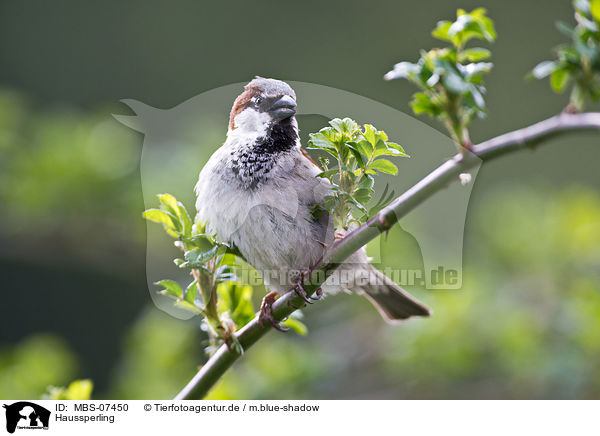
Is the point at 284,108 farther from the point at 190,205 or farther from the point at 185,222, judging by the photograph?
the point at 190,205

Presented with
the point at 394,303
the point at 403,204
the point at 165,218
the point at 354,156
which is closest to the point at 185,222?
the point at 165,218

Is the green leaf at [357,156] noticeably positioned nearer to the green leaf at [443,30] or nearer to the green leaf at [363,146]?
the green leaf at [363,146]

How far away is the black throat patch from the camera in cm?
102

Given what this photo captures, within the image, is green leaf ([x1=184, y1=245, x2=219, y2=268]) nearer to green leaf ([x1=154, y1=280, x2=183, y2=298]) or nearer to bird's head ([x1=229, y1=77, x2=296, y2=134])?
green leaf ([x1=154, y1=280, x2=183, y2=298])

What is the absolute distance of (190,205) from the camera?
124cm

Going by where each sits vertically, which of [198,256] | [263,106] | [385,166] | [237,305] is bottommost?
[237,305]

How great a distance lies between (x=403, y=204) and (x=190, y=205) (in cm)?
72

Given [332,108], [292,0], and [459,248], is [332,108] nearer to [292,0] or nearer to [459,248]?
[459,248]

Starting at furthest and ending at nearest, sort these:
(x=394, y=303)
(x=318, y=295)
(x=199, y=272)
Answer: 1. (x=394, y=303)
2. (x=318, y=295)
3. (x=199, y=272)

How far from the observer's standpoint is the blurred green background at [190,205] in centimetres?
174
